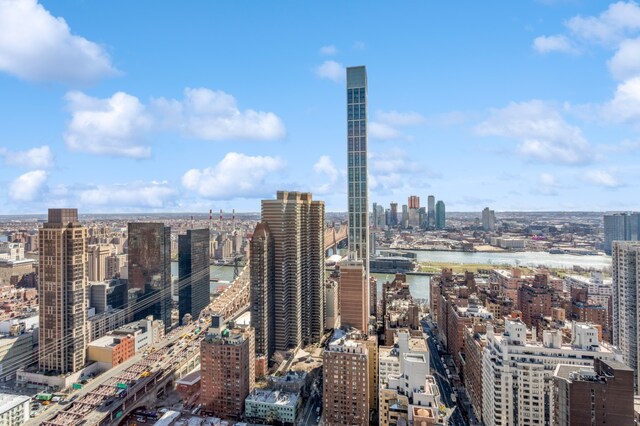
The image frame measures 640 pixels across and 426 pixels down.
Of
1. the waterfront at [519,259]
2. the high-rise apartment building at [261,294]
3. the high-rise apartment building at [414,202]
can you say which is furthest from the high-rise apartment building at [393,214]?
the high-rise apartment building at [261,294]

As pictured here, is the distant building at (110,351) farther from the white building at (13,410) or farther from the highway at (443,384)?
the highway at (443,384)

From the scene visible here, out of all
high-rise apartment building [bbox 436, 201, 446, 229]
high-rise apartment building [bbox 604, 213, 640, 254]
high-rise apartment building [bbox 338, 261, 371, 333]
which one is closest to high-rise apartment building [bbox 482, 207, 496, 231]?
high-rise apartment building [bbox 436, 201, 446, 229]

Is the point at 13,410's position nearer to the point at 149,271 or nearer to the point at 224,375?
the point at 224,375

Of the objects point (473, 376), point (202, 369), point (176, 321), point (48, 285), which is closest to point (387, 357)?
point (473, 376)

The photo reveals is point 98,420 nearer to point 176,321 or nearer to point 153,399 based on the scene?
point 153,399

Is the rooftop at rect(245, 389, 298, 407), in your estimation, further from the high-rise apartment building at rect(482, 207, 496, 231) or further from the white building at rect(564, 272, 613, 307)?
the high-rise apartment building at rect(482, 207, 496, 231)

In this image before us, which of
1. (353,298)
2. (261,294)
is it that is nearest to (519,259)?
(353,298)
